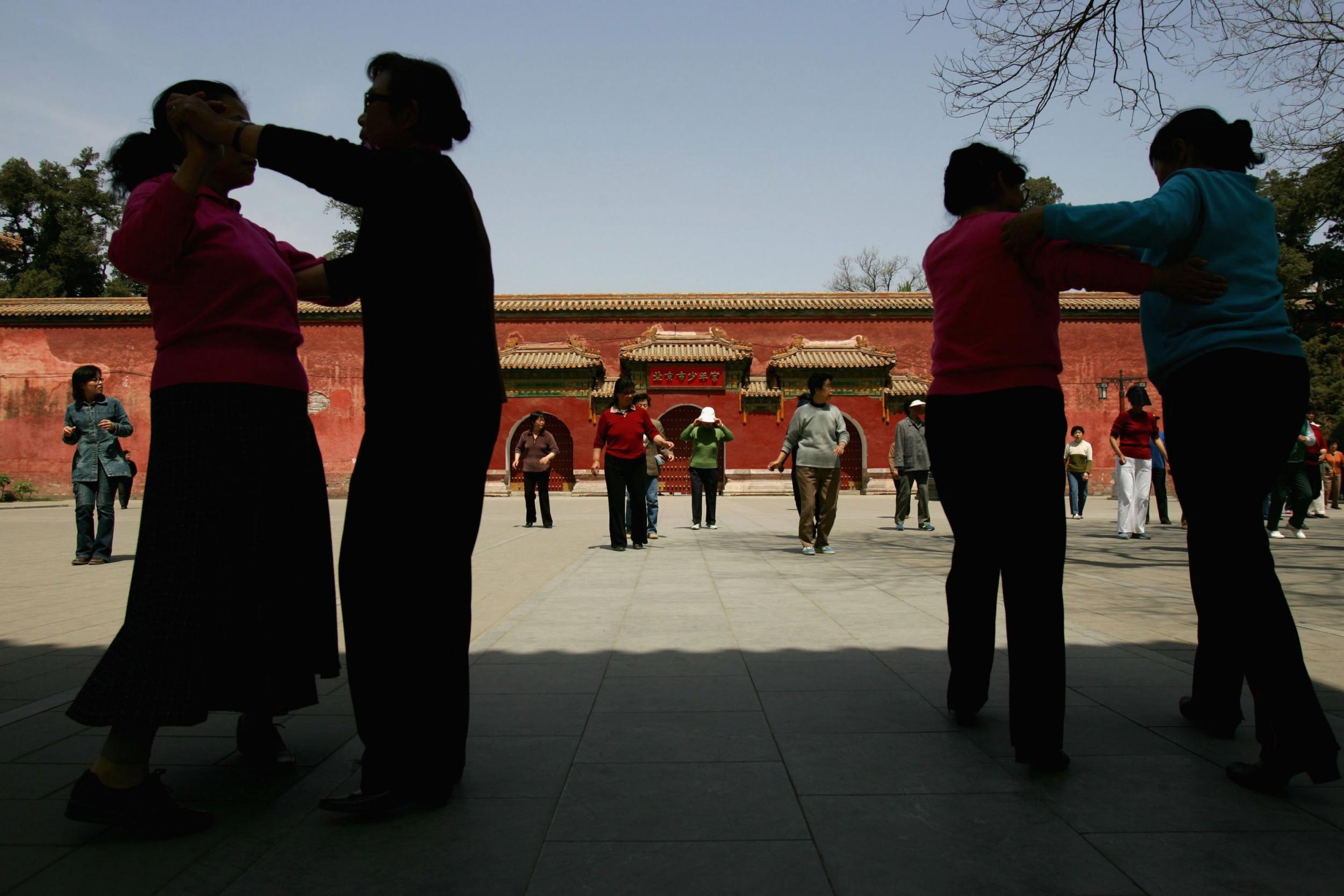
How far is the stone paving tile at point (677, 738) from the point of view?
243 cm

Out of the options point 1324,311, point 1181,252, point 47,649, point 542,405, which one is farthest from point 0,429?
point 1324,311

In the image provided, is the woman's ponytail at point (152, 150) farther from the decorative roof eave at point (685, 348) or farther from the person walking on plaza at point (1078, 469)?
the decorative roof eave at point (685, 348)

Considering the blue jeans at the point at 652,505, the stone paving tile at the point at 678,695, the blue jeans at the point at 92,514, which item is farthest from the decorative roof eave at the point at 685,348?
the stone paving tile at the point at 678,695

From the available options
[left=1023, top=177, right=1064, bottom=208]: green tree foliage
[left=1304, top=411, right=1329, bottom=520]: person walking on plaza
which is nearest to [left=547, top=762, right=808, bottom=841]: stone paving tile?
[left=1304, top=411, right=1329, bottom=520]: person walking on plaza

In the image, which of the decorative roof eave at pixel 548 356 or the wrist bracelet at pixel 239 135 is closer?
the wrist bracelet at pixel 239 135

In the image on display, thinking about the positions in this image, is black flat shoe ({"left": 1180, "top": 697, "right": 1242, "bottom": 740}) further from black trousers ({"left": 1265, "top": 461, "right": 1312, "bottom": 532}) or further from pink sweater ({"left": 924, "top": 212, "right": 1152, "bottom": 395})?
black trousers ({"left": 1265, "top": 461, "right": 1312, "bottom": 532})

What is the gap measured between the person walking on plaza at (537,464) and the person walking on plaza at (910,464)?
14.6 feet

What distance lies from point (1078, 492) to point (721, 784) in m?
14.1

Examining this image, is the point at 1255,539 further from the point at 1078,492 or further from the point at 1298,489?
the point at 1078,492

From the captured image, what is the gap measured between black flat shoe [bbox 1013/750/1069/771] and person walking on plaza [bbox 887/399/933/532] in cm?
927

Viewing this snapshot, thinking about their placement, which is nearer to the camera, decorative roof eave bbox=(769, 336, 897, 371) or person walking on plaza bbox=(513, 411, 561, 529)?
person walking on plaza bbox=(513, 411, 561, 529)

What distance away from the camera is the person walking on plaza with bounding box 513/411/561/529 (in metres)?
12.2

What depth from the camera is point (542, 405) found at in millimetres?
27578

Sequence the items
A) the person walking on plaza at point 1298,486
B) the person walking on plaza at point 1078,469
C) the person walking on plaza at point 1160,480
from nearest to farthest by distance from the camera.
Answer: the person walking on plaza at point 1298,486, the person walking on plaza at point 1160,480, the person walking on plaza at point 1078,469
